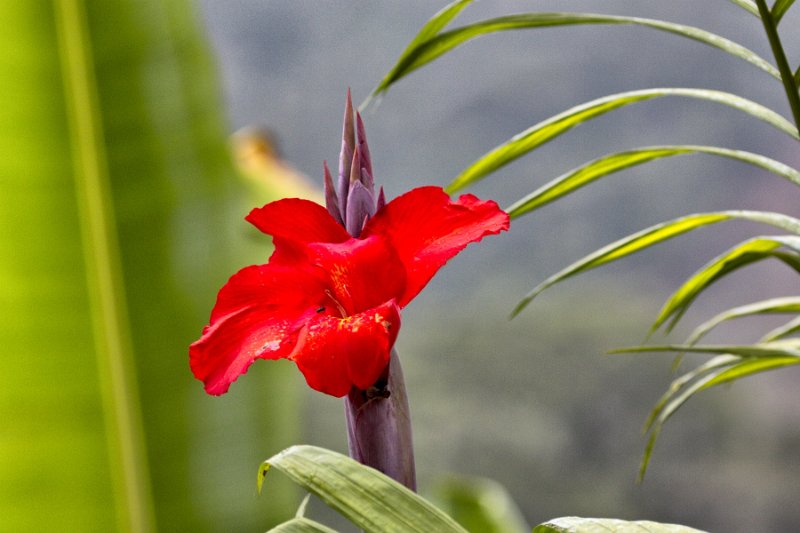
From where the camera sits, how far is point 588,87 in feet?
5.55

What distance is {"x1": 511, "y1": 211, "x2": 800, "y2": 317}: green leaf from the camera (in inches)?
12.8

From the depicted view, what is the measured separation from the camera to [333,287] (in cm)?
21

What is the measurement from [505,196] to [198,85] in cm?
112

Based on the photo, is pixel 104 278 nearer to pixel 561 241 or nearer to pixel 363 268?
pixel 363 268

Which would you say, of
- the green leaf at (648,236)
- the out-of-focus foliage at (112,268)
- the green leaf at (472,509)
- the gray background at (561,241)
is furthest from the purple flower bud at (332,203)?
the gray background at (561,241)

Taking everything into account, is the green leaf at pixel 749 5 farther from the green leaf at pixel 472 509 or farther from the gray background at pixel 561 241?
the gray background at pixel 561 241

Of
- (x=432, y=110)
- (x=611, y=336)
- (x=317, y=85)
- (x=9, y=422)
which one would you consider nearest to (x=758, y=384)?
(x=611, y=336)

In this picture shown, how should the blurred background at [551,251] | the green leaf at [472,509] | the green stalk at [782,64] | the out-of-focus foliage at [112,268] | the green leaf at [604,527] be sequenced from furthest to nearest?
the blurred background at [551,251], the green leaf at [472,509], the out-of-focus foliage at [112,268], the green stalk at [782,64], the green leaf at [604,527]

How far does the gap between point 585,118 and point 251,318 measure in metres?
0.20

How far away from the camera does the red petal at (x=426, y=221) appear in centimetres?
20

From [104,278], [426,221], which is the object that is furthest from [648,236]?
[104,278]

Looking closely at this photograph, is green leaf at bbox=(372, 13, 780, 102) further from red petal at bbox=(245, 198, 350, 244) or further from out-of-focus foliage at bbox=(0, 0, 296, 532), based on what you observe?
out-of-focus foliage at bbox=(0, 0, 296, 532)

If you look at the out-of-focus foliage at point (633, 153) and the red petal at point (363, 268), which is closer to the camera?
the red petal at point (363, 268)

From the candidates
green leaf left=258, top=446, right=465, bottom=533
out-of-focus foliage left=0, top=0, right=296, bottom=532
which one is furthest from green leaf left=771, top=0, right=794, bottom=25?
out-of-focus foliage left=0, top=0, right=296, bottom=532
